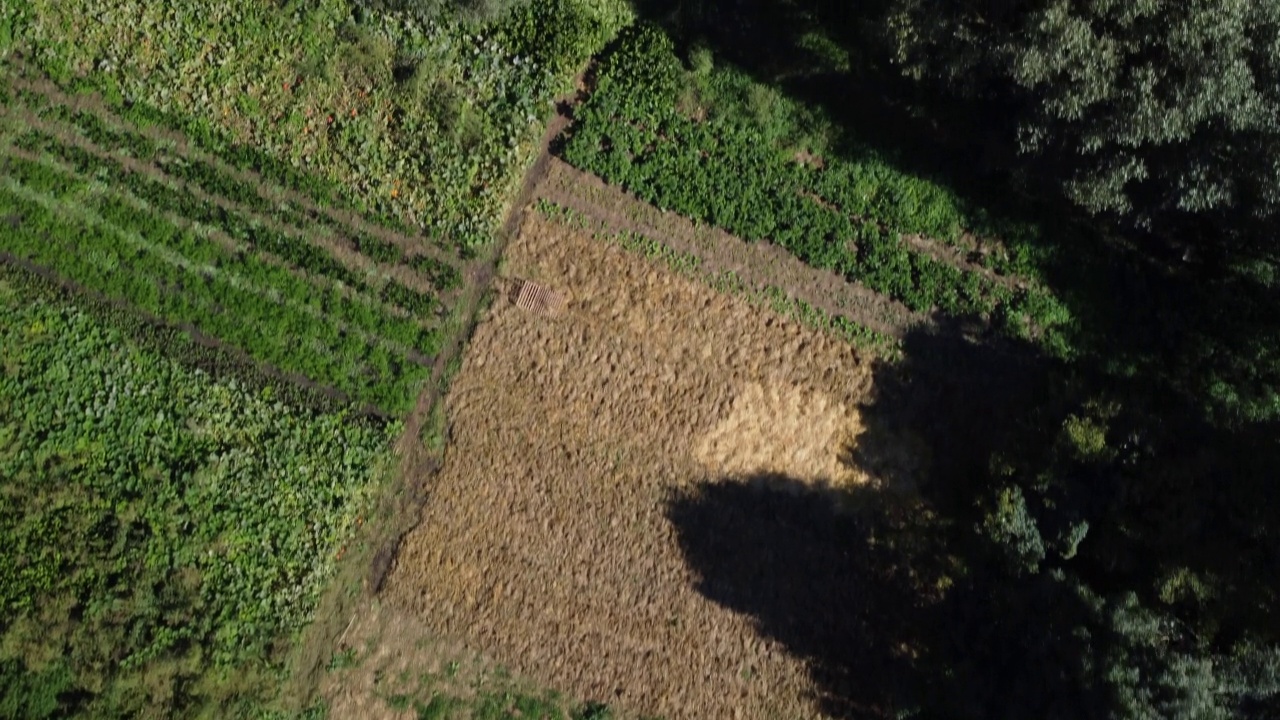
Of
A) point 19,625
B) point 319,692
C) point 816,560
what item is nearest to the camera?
point 19,625

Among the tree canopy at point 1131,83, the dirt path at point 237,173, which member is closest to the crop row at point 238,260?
the dirt path at point 237,173

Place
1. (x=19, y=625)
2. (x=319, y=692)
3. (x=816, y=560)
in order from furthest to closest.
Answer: (x=816, y=560) → (x=319, y=692) → (x=19, y=625)

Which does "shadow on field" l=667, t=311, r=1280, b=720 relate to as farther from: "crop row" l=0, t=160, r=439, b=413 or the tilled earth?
"crop row" l=0, t=160, r=439, b=413

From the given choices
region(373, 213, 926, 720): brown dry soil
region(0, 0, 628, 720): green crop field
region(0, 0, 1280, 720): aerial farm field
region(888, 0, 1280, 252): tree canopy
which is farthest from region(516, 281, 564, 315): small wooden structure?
region(888, 0, 1280, 252): tree canopy

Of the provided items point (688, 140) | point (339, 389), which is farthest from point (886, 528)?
point (339, 389)

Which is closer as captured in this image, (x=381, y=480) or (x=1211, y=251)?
(x=381, y=480)

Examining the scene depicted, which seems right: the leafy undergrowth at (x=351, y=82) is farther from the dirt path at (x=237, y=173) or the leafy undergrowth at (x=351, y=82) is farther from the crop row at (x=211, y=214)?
the crop row at (x=211, y=214)

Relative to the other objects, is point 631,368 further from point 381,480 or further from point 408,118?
point 408,118
